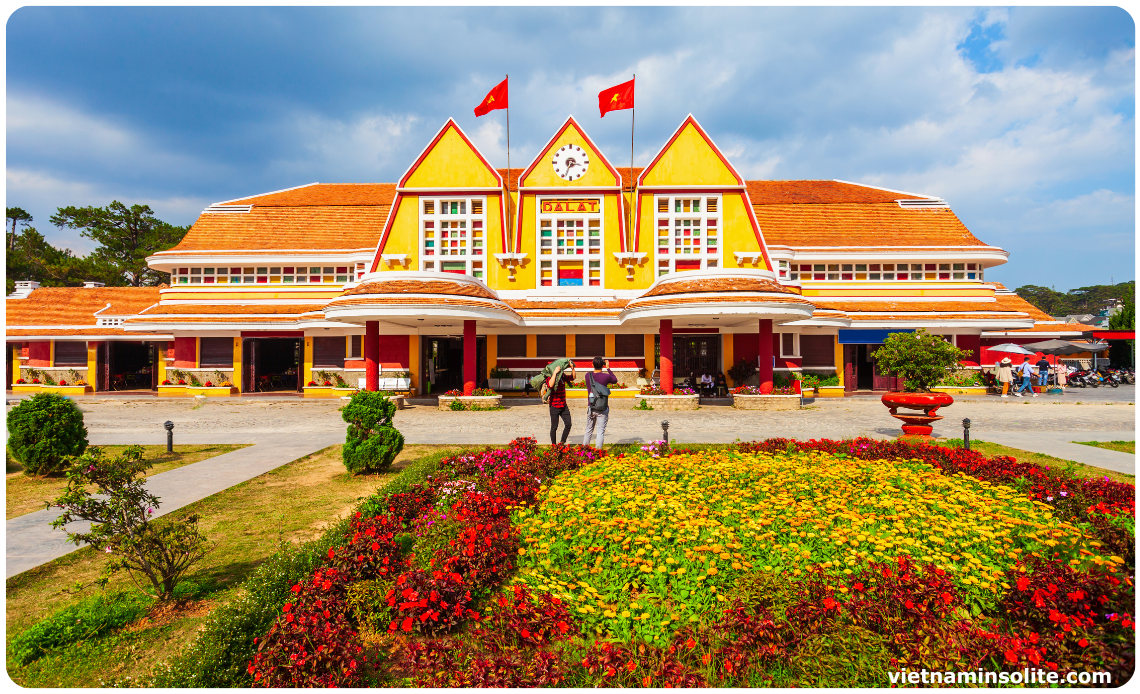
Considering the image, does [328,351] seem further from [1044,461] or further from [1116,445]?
[1116,445]

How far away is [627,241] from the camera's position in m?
24.8

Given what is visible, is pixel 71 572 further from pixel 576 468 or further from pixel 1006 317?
pixel 1006 317

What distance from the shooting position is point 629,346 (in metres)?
24.4

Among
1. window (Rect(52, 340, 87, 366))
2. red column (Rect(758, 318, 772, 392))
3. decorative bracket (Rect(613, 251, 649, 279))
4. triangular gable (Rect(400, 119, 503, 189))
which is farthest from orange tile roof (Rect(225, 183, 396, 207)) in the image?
red column (Rect(758, 318, 772, 392))

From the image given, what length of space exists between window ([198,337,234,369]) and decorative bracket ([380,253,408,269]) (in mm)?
8755

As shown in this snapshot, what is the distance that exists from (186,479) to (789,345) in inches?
950

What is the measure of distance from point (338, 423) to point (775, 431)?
13154 mm

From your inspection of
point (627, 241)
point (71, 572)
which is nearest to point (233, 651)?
point (71, 572)

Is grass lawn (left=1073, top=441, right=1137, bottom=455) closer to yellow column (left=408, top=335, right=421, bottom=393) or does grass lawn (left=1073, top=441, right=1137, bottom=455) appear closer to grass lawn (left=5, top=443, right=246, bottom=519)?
grass lawn (left=5, top=443, right=246, bottom=519)

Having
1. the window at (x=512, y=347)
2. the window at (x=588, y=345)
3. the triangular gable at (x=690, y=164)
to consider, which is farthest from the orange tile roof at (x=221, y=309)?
the triangular gable at (x=690, y=164)

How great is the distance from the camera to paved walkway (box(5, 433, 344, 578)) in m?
6.02

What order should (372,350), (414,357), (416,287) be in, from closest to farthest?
(416,287) → (372,350) → (414,357)

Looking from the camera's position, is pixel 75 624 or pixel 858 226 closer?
pixel 75 624

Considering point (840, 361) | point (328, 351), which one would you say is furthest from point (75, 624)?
point (840, 361)
